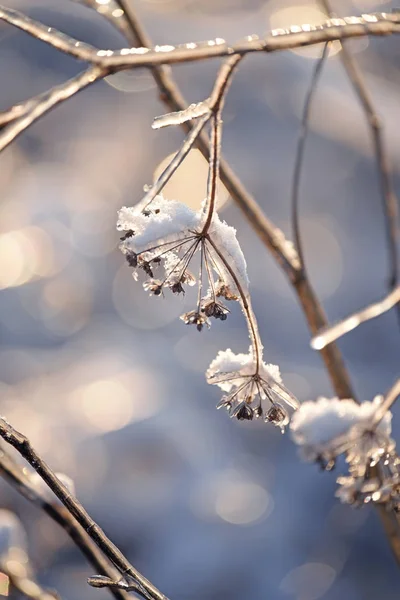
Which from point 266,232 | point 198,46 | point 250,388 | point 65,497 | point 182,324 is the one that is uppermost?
point 182,324

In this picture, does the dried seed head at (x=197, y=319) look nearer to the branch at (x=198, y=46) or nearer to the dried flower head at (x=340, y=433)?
the dried flower head at (x=340, y=433)

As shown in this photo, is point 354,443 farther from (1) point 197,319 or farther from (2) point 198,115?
(2) point 198,115

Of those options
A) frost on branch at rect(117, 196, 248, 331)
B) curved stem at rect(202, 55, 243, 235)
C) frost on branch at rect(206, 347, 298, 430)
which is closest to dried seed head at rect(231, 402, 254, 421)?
frost on branch at rect(206, 347, 298, 430)

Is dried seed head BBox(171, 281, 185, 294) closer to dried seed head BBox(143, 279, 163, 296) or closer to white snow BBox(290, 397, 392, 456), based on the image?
dried seed head BBox(143, 279, 163, 296)

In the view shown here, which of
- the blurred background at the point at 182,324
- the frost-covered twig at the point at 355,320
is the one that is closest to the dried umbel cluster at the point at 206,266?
the frost-covered twig at the point at 355,320

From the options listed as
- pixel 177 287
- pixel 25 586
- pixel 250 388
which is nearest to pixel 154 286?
pixel 177 287

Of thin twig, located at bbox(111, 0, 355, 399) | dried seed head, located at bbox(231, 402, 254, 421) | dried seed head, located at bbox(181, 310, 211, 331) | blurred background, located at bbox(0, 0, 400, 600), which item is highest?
blurred background, located at bbox(0, 0, 400, 600)
